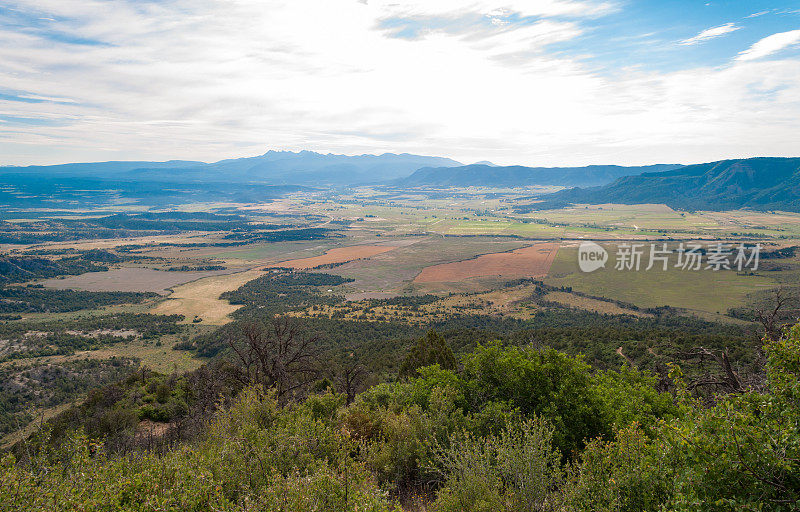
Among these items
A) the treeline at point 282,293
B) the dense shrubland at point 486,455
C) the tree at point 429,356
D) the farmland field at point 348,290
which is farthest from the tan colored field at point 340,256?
the dense shrubland at point 486,455

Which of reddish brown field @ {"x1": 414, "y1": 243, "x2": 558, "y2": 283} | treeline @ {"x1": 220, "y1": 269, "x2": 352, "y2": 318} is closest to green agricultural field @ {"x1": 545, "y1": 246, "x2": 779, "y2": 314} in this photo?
reddish brown field @ {"x1": 414, "y1": 243, "x2": 558, "y2": 283}

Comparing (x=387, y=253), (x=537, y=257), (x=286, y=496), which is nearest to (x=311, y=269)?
(x=387, y=253)

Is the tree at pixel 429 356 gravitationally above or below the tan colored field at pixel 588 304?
above

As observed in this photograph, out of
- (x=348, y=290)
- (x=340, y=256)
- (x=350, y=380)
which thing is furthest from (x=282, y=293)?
(x=350, y=380)

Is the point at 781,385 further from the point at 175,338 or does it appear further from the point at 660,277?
the point at 660,277

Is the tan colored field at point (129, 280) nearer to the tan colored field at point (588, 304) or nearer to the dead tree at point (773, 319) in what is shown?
the tan colored field at point (588, 304)
